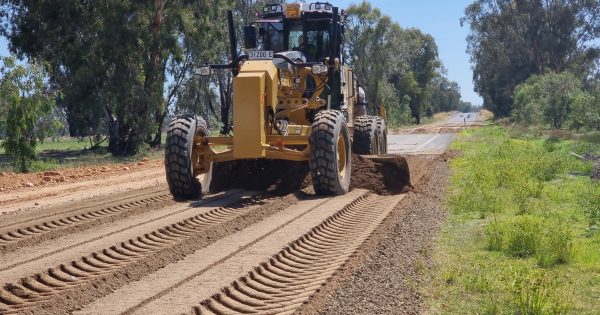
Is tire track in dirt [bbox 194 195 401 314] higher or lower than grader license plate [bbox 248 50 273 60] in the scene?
lower

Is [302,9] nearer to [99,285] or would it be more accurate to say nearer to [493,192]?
[493,192]

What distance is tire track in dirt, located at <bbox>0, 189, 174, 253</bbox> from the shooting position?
9.32m

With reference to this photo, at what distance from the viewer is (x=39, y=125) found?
975 inches

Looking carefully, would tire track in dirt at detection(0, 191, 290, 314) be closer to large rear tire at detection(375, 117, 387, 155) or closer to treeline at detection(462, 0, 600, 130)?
large rear tire at detection(375, 117, 387, 155)

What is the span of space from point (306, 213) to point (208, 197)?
9.70 feet

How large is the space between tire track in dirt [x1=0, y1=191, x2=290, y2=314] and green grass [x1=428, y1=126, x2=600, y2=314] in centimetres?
309

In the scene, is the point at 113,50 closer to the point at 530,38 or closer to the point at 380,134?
the point at 380,134

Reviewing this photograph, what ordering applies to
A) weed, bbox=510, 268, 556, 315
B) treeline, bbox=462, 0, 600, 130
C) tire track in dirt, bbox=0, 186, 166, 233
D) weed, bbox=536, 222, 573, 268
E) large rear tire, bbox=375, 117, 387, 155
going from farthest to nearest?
treeline, bbox=462, 0, 600, 130 → large rear tire, bbox=375, 117, 387, 155 → tire track in dirt, bbox=0, 186, 166, 233 → weed, bbox=536, 222, 573, 268 → weed, bbox=510, 268, 556, 315

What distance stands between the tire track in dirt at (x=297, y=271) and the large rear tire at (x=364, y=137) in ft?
17.3

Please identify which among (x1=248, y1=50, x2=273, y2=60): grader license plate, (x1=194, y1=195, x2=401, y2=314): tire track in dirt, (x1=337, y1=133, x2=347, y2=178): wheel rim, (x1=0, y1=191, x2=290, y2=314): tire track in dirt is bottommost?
(x1=194, y1=195, x2=401, y2=314): tire track in dirt

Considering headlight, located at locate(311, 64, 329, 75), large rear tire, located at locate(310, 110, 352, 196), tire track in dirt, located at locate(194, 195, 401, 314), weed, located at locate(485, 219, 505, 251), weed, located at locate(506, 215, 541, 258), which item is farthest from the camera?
headlight, located at locate(311, 64, 329, 75)

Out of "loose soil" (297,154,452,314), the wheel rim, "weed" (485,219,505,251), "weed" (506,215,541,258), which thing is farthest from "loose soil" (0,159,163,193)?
"weed" (506,215,541,258)

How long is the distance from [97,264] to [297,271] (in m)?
2.01

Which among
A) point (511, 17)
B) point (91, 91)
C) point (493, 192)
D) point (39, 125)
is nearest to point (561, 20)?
point (511, 17)
